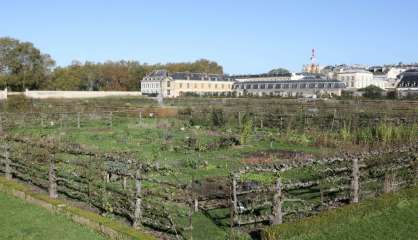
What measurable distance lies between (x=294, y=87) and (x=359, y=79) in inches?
1081

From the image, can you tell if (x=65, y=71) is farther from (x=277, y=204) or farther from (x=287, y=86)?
(x=277, y=204)

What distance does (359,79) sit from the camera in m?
124

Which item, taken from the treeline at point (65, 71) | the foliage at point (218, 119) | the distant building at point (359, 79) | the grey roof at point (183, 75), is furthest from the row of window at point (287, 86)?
the foliage at point (218, 119)

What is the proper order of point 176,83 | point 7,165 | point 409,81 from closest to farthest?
1. point 7,165
2. point 409,81
3. point 176,83

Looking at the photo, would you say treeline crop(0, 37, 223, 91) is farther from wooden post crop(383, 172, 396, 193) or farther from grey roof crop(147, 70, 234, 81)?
wooden post crop(383, 172, 396, 193)

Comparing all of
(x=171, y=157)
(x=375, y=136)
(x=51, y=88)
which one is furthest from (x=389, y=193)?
(x=51, y=88)

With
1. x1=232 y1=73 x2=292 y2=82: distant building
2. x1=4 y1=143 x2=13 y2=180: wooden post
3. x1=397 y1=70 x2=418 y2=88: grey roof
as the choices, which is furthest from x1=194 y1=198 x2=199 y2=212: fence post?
x1=232 y1=73 x2=292 y2=82: distant building

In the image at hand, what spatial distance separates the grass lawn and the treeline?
7484 centimetres

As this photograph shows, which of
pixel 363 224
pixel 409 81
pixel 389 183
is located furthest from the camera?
pixel 409 81

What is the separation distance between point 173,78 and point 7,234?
103m

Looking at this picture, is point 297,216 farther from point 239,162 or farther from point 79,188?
point 239,162

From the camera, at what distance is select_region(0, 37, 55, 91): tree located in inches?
3128

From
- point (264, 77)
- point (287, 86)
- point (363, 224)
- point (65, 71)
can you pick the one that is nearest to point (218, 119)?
point (363, 224)

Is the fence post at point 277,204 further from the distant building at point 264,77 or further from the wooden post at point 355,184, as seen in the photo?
the distant building at point 264,77
